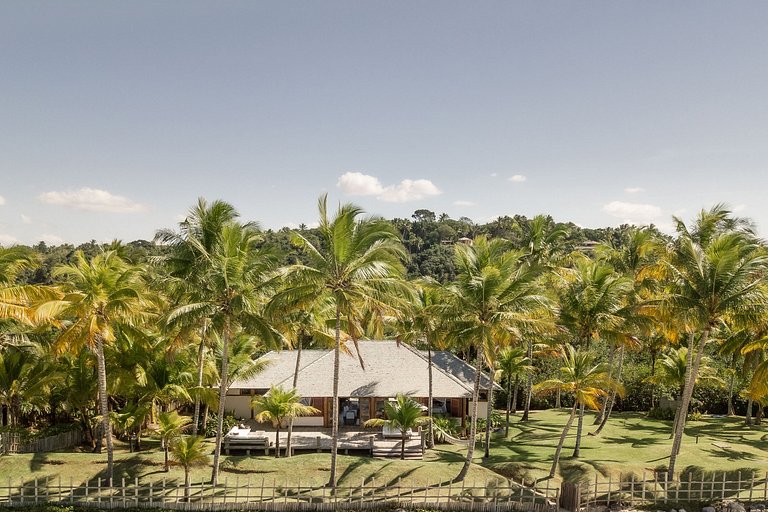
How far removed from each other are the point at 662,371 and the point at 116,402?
1201 inches

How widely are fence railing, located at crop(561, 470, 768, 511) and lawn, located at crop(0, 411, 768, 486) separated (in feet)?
4.03

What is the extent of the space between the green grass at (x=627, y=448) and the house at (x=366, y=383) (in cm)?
359

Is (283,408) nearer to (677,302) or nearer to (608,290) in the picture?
(608,290)

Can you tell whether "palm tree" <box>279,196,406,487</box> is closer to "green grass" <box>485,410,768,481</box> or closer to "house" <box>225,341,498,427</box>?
"house" <box>225,341,498,427</box>

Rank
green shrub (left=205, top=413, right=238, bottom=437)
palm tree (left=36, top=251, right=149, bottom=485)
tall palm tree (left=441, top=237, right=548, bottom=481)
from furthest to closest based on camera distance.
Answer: green shrub (left=205, top=413, right=238, bottom=437) < tall palm tree (left=441, top=237, right=548, bottom=481) < palm tree (left=36, top=251, right=149, bottom=485)

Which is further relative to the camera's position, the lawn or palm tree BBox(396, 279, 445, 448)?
palm tree BBox(396, 279, 445, 448)

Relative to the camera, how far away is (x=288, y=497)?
62.1ft

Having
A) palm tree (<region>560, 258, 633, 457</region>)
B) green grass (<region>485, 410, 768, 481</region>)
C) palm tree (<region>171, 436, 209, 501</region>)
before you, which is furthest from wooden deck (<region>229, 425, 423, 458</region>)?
palm tree (<region>560, 258, 633, 457</region>)

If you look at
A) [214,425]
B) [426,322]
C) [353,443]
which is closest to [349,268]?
[426,322]

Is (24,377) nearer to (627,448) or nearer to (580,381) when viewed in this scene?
(580,381)

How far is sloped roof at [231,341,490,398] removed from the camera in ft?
91.6

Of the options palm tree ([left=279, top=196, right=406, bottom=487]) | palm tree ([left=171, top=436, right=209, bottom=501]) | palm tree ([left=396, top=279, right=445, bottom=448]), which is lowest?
palm tree ([left=171, top=436, right=209, bottom=501])

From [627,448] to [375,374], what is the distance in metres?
13.5

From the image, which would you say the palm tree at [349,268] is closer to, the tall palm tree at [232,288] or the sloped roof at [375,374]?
the tall palm tree at [232,288]
